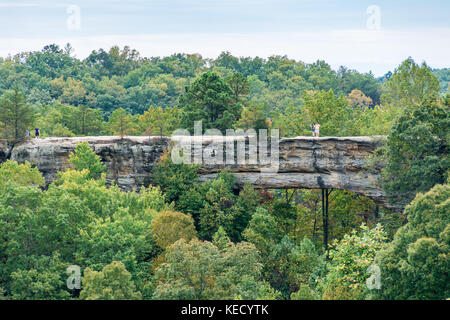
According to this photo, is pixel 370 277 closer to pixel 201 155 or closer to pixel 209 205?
pixel 209 205

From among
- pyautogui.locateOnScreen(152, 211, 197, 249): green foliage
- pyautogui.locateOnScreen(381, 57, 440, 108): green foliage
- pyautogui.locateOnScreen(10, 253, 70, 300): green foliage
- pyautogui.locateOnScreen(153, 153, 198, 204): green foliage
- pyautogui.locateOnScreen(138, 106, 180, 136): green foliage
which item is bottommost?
pyautogui.locateOnScreen(10, 253, 70, 300): green foliage

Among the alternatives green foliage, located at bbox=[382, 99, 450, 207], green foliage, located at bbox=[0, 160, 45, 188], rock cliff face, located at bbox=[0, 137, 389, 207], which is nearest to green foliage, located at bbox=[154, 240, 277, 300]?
green foliage, located at bbox=[382, 99, 450, 207]

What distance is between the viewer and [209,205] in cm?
3806

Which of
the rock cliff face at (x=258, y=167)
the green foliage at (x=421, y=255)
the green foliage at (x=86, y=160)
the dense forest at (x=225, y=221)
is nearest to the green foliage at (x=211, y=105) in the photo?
the dense forest at (x=225, y=221)

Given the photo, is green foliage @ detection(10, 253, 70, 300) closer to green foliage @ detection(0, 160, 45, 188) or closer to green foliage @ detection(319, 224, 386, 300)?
green foliage @ detection(0, 160, 45, 188)

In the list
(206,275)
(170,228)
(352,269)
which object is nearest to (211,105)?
(170,228)

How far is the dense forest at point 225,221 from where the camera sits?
921 inches

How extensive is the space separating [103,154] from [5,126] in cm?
852

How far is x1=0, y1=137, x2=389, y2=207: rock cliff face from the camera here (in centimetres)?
3838

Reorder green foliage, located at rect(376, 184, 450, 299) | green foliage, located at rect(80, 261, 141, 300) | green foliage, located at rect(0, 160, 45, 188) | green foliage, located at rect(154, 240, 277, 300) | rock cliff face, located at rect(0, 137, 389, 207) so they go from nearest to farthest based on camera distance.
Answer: green foliage, located at rect(376, 184, 450, 299) < green foliage, located at rect(154, 240, 277, 300) < green foliage, located at rect(80, 261, 141, 300) < green foliage, located at rect(0, 160, 45, 188) < rock cliff face, located at rect(0, 137, 389, 207)

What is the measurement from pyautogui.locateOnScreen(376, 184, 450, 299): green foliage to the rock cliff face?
14339 mm

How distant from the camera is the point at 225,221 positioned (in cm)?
3762

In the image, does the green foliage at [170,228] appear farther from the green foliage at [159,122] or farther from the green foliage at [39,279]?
the green foliage at [159,122]
